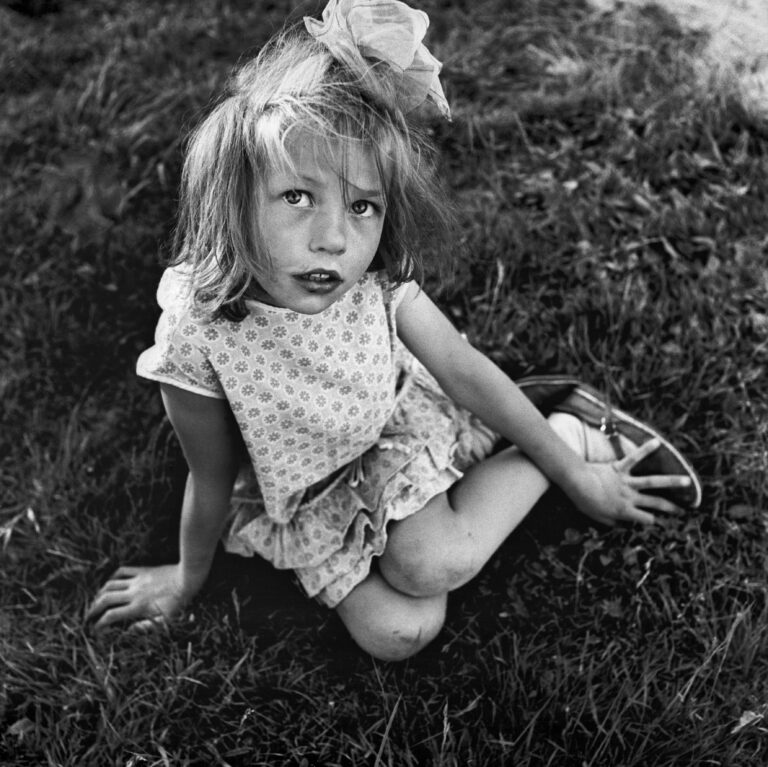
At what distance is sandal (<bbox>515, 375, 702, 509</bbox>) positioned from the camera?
236cm

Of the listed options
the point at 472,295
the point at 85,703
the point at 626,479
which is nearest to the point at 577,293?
the point at 472,295

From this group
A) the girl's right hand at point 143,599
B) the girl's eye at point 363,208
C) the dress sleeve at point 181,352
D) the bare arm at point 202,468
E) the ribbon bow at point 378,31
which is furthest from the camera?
the girl's right hand at point 143,599

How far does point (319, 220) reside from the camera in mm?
1656

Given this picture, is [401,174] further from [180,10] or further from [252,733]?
[180,10]

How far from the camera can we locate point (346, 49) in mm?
1619

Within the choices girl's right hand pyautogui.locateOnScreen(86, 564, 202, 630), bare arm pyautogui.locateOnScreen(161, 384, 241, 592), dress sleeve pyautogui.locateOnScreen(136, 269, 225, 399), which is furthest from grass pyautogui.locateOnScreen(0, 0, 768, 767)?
dress sleeve pyautogui.locateOnScreen(136, 269, 225, 399)

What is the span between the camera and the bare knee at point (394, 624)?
217 centimetres

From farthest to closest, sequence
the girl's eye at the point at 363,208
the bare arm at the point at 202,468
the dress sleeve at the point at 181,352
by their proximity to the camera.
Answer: the bare arm at the point at 202,468, the dress sleeve at the point at 181,352, the girl's eye at the point at 363,208

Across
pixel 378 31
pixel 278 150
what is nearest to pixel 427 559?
pixel 278 150

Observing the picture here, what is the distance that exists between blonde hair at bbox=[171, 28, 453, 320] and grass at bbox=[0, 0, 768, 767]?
866 millimetres

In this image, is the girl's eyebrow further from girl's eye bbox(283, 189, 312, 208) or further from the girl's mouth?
the girl's mouth

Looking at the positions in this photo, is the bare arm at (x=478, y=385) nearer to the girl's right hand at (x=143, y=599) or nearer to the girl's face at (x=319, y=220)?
the girl's face at (x=319, y=220)

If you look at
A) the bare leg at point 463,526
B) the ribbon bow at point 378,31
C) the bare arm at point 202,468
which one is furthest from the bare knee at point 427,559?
the ribbon bow at point 378,31

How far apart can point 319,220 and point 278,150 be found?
5.1 inches
